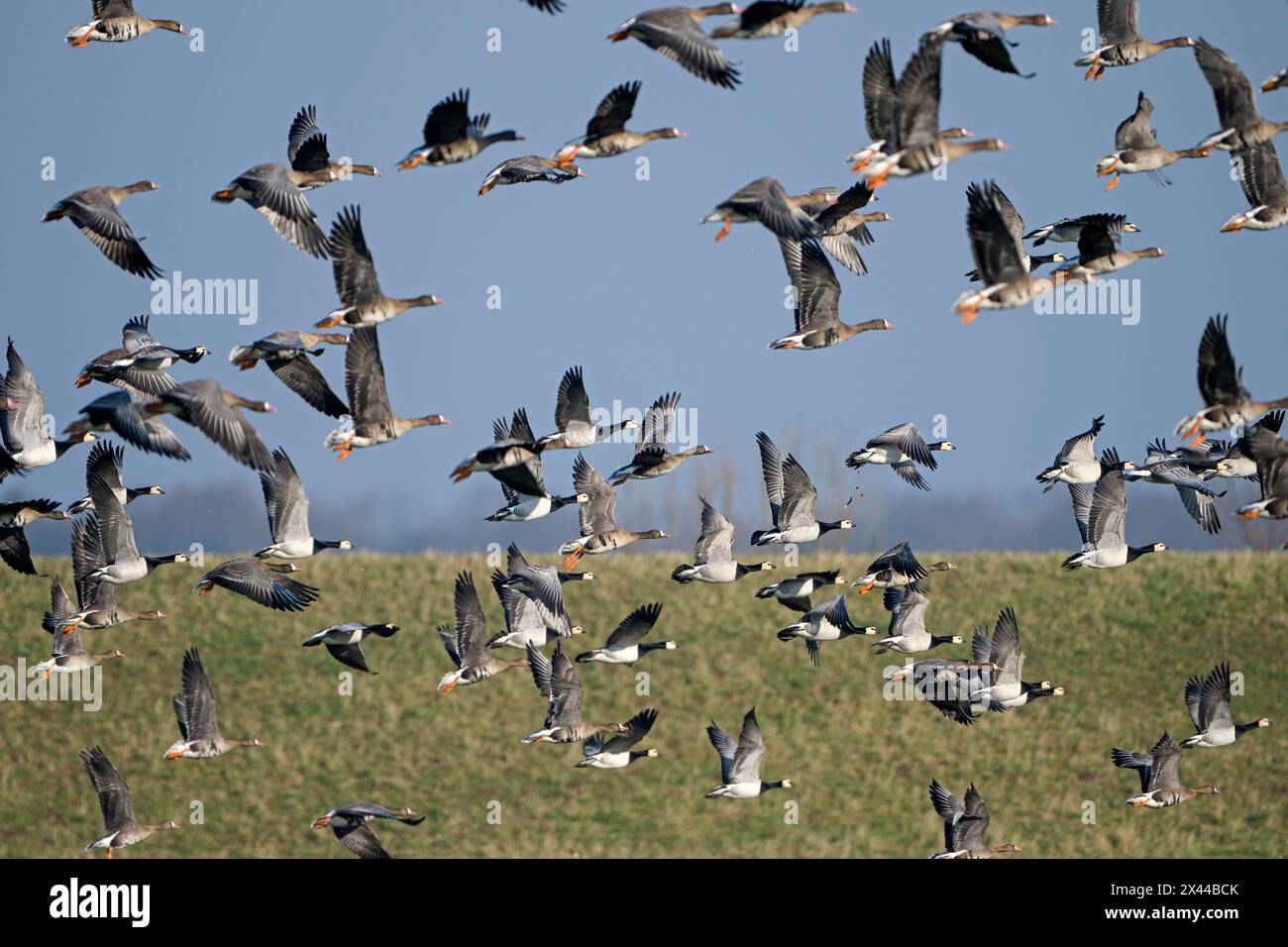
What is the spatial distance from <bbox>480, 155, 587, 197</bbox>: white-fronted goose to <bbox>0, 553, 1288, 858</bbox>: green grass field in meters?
17.1

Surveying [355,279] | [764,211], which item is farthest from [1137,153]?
[355,279]

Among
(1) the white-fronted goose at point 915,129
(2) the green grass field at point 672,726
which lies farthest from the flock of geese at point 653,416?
(2) the green grass field at point 672,726

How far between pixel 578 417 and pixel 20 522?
8330 millimetres

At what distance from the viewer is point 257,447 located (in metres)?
20.8

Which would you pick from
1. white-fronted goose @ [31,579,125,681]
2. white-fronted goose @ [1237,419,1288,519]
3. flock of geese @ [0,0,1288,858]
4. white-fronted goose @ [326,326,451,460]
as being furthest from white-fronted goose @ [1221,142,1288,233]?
white-fronted goose @ [31,579,125,681]

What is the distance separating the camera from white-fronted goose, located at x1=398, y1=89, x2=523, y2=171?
22703 mm

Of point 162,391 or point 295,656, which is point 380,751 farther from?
point 162,391

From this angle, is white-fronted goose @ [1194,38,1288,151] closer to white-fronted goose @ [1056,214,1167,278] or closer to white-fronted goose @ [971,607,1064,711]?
white-fronted goose @ [1056,214,1167,278]

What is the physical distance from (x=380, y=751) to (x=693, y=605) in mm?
9536

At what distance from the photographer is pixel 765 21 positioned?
21.5 metres

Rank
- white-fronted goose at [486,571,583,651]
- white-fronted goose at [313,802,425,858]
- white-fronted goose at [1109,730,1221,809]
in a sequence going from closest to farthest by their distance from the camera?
1. white-fronted goose at [313,802,425,858]
2. white-fronted goose at [486,571,583,651]
3. white-fronted goose at [1109,730,1221,809]

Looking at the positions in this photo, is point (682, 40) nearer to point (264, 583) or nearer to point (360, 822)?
point (264, 583)
